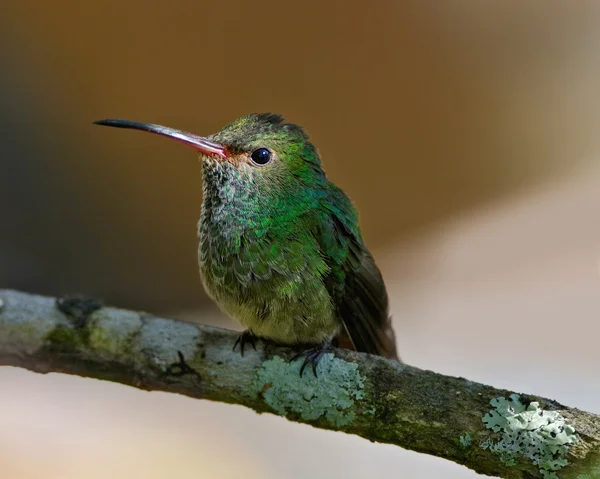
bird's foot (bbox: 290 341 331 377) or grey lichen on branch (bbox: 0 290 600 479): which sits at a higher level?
bird's foot (bbox: 290 341 331 377)

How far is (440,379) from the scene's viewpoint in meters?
1.41

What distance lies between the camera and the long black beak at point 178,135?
1451mm

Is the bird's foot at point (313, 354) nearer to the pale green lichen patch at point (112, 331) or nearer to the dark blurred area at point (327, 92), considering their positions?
the pale green lichen patch at point (112, 331)

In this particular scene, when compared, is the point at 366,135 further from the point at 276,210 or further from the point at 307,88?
the point at 276,210

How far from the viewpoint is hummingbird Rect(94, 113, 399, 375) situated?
1586 mm

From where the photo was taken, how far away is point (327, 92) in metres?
2.84

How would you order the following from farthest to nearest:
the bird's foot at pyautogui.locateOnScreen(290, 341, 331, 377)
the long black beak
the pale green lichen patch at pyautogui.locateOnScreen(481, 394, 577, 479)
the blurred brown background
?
the blurred brown background → the bird's foot at pyautogui.locateOnScreen(290, 341, 331, 377) → the long black beak → the pale green lichen patch at pyautogui.locateOnScreen(481, 394, 577, 479)

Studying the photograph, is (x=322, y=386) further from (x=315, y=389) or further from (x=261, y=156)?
(x=261, y=156)

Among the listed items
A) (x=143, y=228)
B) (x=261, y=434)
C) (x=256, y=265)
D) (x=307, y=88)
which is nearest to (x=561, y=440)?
(x=256, y=265)

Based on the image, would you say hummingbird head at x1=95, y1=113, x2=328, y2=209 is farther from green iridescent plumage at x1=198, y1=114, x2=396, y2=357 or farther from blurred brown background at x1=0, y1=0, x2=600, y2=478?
blurred brown background at x1=0, y1=0, x2=600, y2=478

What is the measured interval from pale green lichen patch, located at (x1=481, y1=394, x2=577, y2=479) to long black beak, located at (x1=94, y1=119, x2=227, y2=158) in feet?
2.75

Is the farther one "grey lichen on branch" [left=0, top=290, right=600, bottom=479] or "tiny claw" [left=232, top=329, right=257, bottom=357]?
"tiny claw" [left=232, top=329, right=257, bottom=357]

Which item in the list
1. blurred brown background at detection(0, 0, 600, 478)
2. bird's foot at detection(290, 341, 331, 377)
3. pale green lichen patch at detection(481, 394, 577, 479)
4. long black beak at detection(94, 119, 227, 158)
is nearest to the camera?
pale green lichen patch at detection(481, 394, 577, 479)

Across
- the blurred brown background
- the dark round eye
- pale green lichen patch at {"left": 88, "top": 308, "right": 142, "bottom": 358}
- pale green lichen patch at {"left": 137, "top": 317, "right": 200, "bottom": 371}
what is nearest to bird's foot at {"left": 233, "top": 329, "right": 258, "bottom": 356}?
pale green lichen patch at {"left": 137, "top": 317, "right": 200, "bottom": 371}
